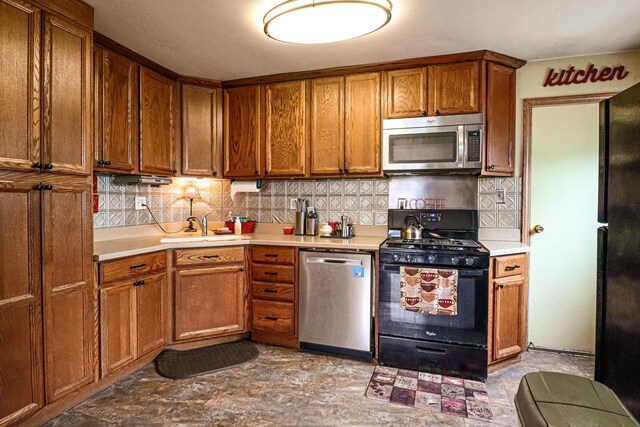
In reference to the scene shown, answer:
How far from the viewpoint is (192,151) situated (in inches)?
131

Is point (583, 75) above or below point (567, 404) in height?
above

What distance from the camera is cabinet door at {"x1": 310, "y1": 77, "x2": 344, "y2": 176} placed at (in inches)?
124

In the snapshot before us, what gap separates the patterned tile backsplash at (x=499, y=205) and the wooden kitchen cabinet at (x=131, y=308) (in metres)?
2.60

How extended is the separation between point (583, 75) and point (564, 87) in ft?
0.47

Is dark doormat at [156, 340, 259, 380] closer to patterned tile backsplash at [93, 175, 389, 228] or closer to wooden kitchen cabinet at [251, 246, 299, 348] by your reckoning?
wooden kitchen cabinet at [251, 246, 299, 348]

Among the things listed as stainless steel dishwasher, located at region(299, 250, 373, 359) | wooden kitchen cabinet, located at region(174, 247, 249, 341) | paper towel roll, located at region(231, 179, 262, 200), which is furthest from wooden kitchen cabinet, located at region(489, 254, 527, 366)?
paper towel roll, located at region(231, 179, 262, 200)

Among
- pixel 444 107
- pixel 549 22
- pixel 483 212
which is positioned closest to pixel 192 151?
pixel 444 107

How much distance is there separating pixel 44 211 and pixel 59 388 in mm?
972

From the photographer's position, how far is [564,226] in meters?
2.93

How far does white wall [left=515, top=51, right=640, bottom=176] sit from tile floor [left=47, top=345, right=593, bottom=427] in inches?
69.8

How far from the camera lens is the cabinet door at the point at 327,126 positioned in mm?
3139

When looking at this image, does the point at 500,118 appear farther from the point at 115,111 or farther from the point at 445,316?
the point at 115,111

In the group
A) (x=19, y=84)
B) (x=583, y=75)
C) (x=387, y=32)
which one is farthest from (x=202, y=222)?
(x=583, y=75)

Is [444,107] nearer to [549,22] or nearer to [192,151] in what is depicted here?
[549,22]
